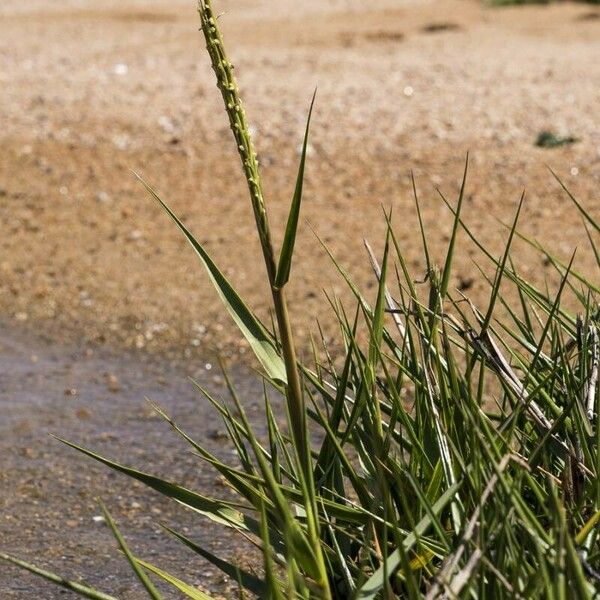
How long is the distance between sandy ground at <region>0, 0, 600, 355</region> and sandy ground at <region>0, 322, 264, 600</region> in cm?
25

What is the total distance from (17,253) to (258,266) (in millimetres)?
1108

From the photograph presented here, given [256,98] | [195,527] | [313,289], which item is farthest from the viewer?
[256,98]

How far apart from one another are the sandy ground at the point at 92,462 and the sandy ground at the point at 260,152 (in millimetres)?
248

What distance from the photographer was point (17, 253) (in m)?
5.92

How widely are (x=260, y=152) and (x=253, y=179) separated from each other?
5.72 m

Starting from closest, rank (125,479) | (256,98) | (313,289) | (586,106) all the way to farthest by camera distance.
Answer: (125,479) → (313,289) → (586,106) → (256,98)

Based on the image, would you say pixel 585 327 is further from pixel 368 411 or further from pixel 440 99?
pixel 440 99

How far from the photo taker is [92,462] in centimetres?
385

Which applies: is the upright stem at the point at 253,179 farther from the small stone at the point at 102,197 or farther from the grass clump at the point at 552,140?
the grass clump at the point at 552,140

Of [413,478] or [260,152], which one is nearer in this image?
[413,478]

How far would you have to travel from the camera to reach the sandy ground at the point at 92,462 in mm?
3172

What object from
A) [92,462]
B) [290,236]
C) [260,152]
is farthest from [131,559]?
[260,152]

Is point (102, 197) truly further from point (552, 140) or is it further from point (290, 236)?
point (290, 236)

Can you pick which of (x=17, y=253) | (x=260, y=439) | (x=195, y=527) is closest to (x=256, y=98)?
(x=17, y=253)
